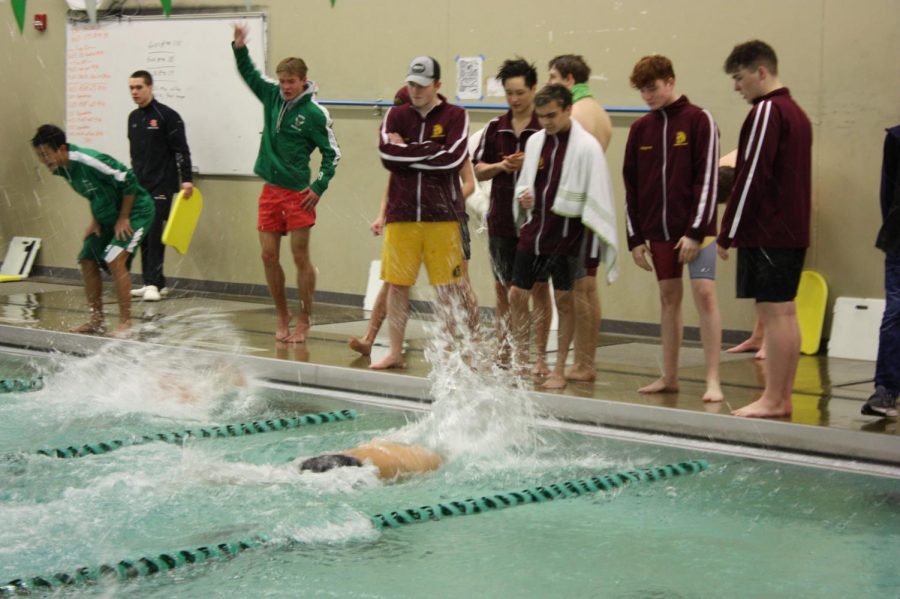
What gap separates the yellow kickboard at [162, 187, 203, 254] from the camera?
493 inches

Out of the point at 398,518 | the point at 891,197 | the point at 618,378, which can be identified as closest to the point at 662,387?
the point at 618,378

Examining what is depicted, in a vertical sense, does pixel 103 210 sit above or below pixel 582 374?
above

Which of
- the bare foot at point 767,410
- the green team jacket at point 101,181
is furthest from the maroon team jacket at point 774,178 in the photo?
the green team jacket at point 101,181

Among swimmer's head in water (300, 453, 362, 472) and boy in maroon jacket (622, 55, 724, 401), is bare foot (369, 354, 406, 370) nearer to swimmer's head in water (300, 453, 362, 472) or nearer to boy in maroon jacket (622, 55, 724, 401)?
boy in maroon jacket (622, 55, 724, 401)

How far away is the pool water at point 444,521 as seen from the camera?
4398mm

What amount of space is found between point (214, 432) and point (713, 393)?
2.77 metres

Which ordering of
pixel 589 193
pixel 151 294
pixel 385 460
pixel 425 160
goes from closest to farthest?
pixel 385 460 < pixel 589 193 < pixel 425 160 < pixel 151 294

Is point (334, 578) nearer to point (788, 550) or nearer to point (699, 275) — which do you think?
point (788, 550)

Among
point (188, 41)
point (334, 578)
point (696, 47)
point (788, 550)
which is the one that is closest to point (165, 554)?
point (334, 578)

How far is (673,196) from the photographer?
23.1ft

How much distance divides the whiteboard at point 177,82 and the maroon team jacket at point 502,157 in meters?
5.25

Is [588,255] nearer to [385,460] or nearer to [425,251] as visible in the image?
[425,251]

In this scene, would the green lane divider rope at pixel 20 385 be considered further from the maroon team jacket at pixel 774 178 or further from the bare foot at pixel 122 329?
the maroon team jacket at pixel 774 178

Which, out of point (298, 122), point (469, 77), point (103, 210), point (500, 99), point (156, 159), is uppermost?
point (469, 77)
